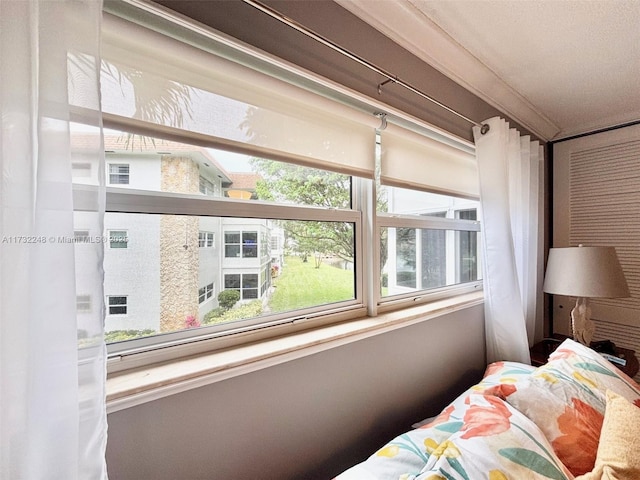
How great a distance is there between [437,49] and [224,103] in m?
1.17

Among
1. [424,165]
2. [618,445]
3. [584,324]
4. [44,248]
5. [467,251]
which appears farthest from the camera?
[467,251]

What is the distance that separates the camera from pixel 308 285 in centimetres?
126

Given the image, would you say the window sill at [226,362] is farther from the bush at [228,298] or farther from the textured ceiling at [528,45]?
the textured ceiling at [528,45]

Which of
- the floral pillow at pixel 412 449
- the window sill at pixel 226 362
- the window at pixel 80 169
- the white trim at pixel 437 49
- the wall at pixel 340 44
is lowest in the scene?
the floral pillow at pixel 412 449

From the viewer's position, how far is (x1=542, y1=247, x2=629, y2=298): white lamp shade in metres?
1.71

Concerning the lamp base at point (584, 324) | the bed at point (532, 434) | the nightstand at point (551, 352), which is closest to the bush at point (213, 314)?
the bed at point (532, 434)

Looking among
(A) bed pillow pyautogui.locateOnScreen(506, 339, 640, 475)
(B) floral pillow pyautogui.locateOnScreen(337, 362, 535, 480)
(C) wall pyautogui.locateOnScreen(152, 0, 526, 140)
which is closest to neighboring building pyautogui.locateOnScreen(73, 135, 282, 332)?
(C) wall pyautogui.locateOnScreen(152, 0, 526, 140)

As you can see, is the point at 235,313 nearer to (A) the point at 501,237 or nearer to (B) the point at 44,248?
(B) the point at 44,248

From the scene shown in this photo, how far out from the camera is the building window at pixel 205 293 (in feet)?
3.20

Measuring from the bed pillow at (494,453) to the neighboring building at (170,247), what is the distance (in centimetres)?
74

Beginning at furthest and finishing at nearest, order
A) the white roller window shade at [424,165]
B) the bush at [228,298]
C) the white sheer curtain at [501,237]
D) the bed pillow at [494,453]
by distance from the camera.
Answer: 1. the white sheer curtain at [501,237]
2. the white roller window shade at [424,165]
3. the bush at [228,298]
4. the bed pillow at [494,453]

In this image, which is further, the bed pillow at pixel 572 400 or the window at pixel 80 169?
the bed pillow at pixel 572 400

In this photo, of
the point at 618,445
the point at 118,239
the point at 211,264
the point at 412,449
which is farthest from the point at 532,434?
the point at 118,239

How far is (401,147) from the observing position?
1475 mm
